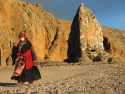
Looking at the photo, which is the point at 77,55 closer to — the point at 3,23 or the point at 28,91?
the point at 3,23

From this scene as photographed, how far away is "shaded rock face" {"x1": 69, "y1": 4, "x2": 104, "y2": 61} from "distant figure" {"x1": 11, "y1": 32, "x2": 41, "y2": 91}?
1572 inches

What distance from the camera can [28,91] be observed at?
707 inches

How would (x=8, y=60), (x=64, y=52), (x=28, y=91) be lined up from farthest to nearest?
(x=64, y=52), (x=8, y=60), (x=28, y=91)

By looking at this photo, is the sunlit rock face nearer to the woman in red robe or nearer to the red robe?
the woman in red robe

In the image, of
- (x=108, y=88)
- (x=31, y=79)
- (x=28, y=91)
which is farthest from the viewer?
(x=108, y=88)

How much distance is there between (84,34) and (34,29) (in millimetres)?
11315

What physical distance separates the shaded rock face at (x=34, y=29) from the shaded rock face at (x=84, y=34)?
13.9ft

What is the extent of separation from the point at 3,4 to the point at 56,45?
10801 mm

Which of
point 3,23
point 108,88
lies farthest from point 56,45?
point 108,88

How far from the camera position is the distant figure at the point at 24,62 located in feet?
61.2

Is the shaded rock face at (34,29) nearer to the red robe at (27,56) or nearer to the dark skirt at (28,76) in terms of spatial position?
the dark skirt at (28,76)

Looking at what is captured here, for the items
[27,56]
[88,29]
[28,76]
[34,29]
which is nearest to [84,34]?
[88,29]

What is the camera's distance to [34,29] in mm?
71188

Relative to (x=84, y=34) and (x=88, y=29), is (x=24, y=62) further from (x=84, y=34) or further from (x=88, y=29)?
(x=88, y=29)
